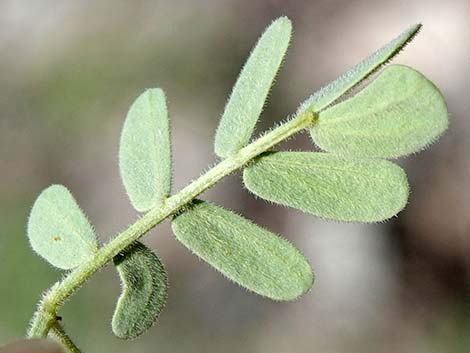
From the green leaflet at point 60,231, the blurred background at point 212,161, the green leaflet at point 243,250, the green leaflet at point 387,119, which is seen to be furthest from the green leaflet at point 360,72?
the blurred background at point 212,161

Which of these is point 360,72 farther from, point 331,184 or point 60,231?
point 60,231

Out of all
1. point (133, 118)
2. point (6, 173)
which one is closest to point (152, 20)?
point (6, 173)

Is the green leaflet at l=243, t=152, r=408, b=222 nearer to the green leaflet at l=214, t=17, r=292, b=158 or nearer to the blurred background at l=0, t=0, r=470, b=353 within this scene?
the green leaflet at l=214, t=17, r=292, b=158

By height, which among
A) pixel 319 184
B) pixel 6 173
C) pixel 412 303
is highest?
pixel 319 184

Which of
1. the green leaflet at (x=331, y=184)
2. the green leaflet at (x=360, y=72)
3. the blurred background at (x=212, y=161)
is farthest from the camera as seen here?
the blurred background at (x=212, y=161)

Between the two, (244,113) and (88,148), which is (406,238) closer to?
(88,148)

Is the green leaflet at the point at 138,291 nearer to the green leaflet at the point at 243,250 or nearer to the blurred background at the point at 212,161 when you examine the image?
the green leaflet at the point at 243,250
